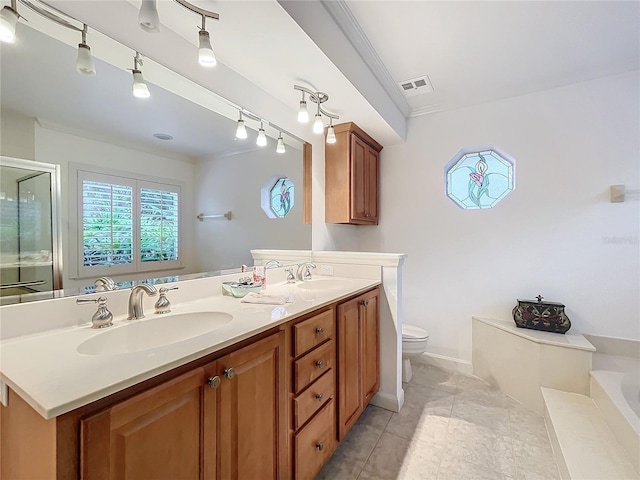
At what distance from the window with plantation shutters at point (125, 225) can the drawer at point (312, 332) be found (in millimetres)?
702

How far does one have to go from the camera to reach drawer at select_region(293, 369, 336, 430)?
118 cm

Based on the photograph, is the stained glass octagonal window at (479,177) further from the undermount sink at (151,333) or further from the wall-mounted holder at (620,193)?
the undermount sink at (151,333)

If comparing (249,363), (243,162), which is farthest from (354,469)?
(243,162)

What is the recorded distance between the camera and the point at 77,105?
1060 millimetres

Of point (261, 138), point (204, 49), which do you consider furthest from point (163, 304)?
point (261, 138)

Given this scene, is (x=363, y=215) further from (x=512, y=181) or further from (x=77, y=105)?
(x=77, y=105)

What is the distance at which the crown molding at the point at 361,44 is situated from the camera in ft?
4.98

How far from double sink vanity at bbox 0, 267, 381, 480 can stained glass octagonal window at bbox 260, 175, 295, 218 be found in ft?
2.22

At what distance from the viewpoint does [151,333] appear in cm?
108

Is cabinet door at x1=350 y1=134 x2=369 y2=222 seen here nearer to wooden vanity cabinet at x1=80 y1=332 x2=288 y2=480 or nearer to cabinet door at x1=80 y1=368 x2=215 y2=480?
wooden vanity cabinet at x1=80 y1=332 x2=288 y2=480

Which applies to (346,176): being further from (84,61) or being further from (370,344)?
(84,61)

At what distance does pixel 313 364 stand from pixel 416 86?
2309 millimetres

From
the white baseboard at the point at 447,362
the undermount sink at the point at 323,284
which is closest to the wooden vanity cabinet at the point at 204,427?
the undermount sink at the point at 323,284

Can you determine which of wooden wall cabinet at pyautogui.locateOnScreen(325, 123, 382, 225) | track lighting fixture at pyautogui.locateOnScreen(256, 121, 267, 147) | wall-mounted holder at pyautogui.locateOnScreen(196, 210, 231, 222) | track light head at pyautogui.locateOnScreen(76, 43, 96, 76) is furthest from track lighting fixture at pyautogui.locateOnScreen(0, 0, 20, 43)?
wooden wall cabinet at pyautogui.locateOnScreen(325, 123, 382, 225)
